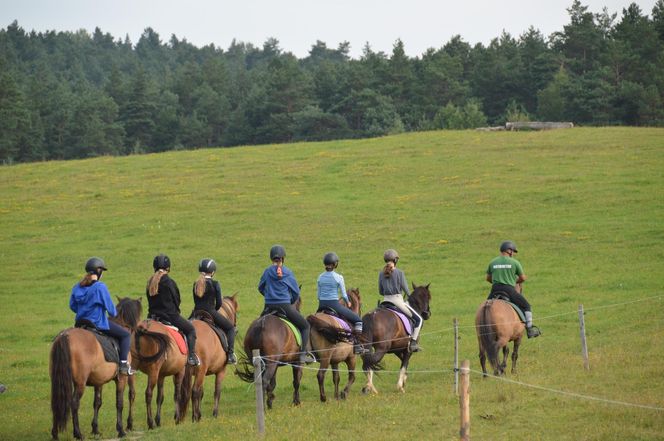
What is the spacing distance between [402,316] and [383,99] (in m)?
88.4

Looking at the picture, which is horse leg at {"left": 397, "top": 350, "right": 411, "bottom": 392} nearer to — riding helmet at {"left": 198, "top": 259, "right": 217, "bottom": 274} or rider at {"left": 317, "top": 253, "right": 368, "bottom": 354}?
rider at {"left": 317, "top": 253, "right": 368, "bottom": 354}

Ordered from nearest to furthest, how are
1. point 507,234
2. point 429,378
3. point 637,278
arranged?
point 429,378
point 637,278
point 507,234

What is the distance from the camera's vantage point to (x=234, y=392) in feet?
77.4

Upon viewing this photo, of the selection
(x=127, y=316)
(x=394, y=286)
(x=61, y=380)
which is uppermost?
(x=394, y=286)

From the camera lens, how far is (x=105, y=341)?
675 inches

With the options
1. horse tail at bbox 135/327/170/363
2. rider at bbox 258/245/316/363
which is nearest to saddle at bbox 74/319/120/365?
horse tail at bbox 135/327/170/363

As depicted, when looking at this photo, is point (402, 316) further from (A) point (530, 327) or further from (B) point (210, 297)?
(B) point (210, 297)

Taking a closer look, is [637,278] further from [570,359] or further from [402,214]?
[402,214]

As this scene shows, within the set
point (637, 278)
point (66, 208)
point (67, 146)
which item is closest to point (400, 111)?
point (67, 146)

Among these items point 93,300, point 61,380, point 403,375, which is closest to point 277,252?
point 93,300

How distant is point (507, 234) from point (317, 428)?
94.6ft

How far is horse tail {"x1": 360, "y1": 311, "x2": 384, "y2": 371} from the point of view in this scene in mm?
20641

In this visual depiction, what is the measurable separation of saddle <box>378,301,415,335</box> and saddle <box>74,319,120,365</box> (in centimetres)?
671

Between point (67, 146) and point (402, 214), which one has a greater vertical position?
point (67, 146)
